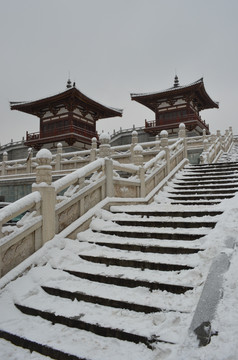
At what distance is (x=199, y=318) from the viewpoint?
9.07ft

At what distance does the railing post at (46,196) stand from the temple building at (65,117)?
20.0 metres

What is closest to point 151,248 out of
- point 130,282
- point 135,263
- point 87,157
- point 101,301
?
point 135,263

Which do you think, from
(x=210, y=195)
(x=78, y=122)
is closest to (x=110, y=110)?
(x=78, y=122)

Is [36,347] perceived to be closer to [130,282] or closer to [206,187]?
[130,282]

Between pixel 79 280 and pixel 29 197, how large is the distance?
5.94 feet

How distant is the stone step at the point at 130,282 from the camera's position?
3.46m

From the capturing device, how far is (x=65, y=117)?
26344 millimetres

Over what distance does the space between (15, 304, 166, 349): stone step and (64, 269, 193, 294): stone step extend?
808mm

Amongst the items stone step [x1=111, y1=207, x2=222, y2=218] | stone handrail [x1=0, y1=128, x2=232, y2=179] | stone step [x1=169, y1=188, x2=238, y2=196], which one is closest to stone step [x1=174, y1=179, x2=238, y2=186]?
stone step [x1=169, y1=188, x2=238, y2=196]

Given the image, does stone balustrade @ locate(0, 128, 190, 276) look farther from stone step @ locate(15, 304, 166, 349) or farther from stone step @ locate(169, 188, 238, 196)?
stone step @ locate(169, 188, 238, 196)

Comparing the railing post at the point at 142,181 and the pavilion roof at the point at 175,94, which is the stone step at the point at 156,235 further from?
the pavilion roof at the point at 175,94

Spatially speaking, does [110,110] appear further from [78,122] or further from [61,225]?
[61,225]

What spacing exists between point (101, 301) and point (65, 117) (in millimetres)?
24621

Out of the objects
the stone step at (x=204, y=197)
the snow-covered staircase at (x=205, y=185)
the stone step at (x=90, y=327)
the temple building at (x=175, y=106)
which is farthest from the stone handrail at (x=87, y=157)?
the temple building at (x=175, y=106)
